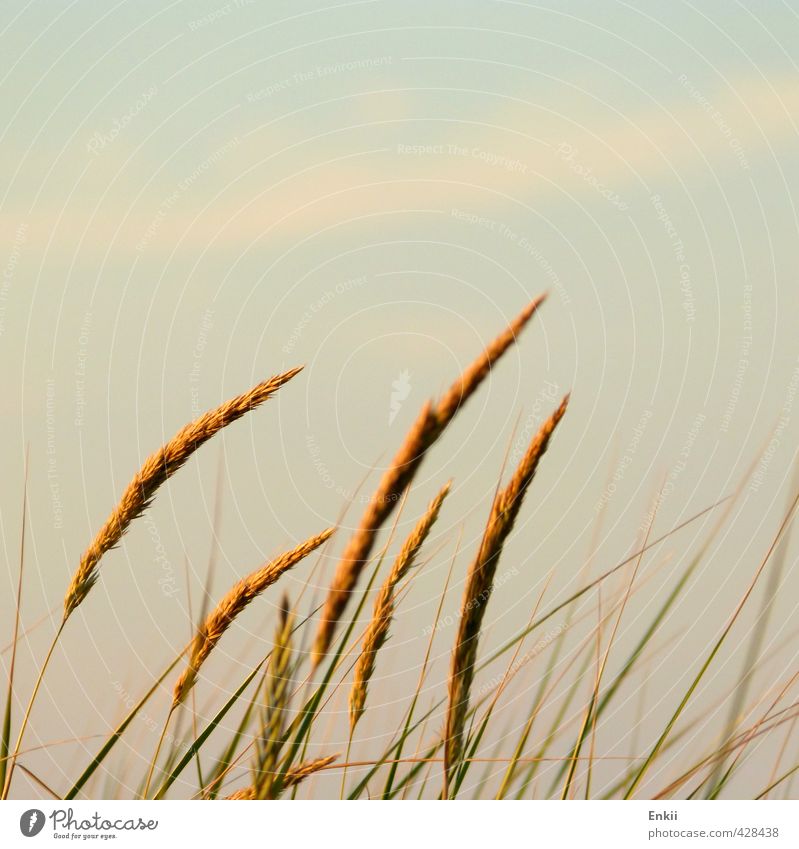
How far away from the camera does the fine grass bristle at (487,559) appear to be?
164 cm

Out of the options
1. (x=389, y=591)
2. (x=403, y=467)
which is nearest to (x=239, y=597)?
(x=389, y=591)

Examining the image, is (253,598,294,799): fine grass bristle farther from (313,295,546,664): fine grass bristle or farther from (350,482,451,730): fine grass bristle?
(350,482,451,730): fine grass bristle

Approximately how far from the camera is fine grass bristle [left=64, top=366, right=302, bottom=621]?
6.53 feet

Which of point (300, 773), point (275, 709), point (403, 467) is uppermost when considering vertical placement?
point (403, 467)

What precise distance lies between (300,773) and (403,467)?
73 centimetres

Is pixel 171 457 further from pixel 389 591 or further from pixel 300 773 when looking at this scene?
pixel 300 773

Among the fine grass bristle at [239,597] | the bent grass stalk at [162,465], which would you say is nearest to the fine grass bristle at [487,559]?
the fine grass bristle at [239,597]

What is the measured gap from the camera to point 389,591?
5.98ft

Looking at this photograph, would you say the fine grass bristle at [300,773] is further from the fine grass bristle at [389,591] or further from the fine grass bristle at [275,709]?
the fine grass bristle at [275,709]

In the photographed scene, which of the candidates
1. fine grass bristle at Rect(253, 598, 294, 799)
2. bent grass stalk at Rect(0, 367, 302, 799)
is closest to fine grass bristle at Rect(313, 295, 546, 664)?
fine grass bristle at Rect(253, 598, 294, 799)

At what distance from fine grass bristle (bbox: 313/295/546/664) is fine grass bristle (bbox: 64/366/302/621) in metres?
0.50

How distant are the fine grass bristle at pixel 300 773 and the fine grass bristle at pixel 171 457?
623 mm
